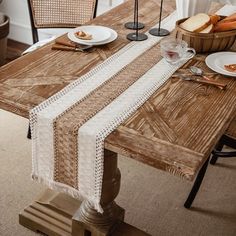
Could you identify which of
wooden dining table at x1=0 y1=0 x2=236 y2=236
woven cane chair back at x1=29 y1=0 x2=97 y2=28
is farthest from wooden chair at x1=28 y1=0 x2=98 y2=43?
wooden dining table at x1=0 y1=0 x2=236 y2=236

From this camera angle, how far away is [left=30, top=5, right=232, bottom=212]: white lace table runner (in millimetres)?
1113

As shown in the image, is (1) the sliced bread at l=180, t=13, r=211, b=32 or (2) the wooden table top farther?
(1) the sliced bread at l=180, t=13, r=211, b=32

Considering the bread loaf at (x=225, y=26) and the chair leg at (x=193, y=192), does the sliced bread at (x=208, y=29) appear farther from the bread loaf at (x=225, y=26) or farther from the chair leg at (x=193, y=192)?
the chair leg at (x=193, y=192)

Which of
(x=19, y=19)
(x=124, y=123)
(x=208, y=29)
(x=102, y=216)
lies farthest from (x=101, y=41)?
(x=19, y=19)

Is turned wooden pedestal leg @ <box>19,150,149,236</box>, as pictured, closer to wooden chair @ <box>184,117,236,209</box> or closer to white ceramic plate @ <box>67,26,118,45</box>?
wooden chair @ <box>184,117,236,209</box>

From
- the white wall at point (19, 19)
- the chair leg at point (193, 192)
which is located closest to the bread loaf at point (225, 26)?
the chair leg at point (193, 192)

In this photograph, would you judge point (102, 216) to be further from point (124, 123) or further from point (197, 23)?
point (197, 23)

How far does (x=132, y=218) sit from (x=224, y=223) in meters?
0.40

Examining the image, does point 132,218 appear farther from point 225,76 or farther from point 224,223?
point 225,76

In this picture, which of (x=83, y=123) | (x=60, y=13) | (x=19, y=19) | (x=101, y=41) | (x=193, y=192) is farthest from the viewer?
(x=19, y=19)

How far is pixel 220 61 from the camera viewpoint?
4.91 feet

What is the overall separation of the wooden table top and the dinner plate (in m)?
0.03

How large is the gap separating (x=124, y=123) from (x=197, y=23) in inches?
23.6

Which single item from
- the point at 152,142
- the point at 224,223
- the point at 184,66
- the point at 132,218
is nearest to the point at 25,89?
the point at 152,142
